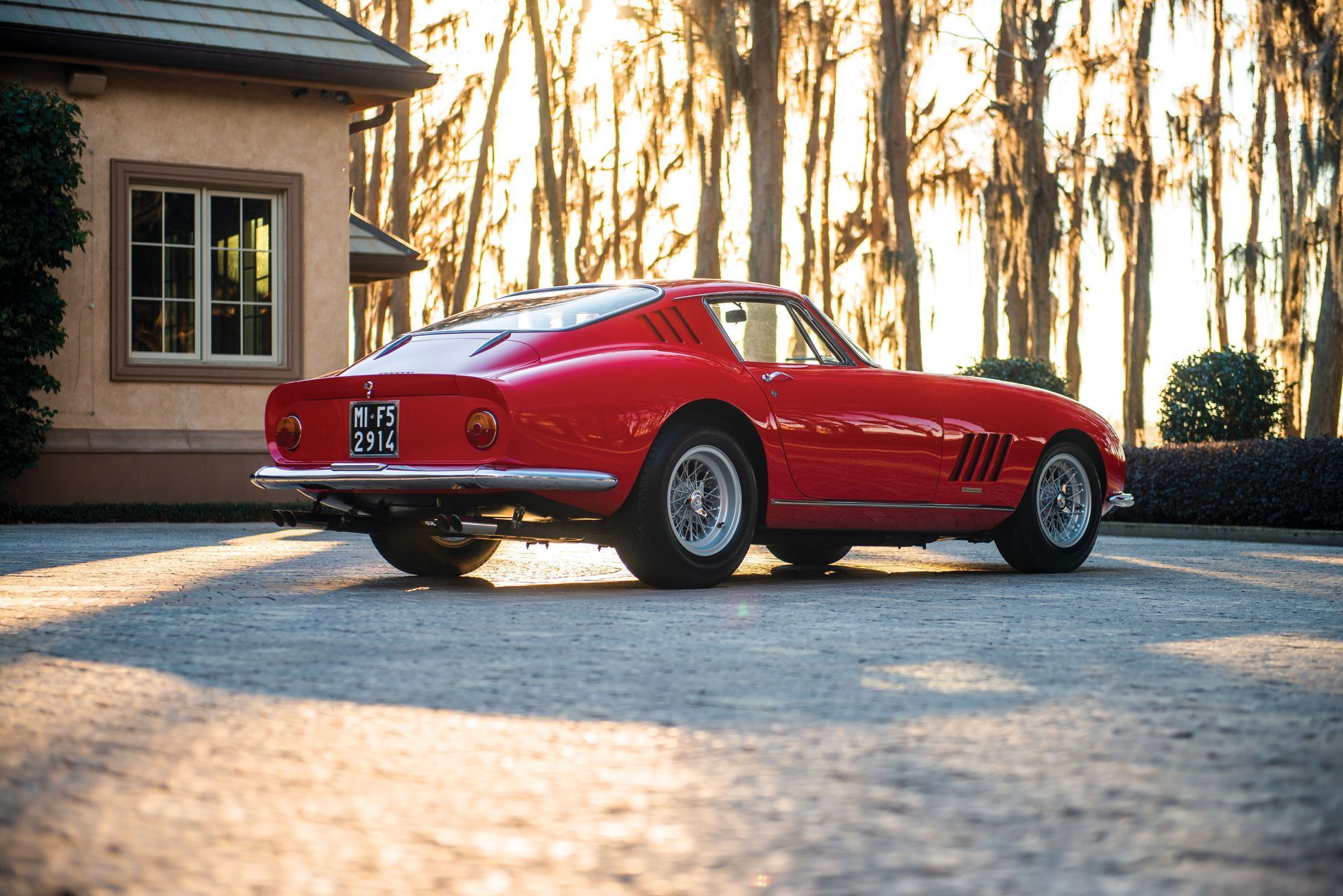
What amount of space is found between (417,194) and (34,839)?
35.0m

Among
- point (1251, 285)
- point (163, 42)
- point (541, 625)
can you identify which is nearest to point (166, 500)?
point (163, 42)

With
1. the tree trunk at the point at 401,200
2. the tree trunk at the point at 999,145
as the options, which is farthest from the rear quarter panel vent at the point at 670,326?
the tree trunk at the point at 401,200

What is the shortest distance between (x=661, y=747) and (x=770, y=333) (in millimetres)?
4584

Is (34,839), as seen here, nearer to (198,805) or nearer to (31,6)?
(198,805)

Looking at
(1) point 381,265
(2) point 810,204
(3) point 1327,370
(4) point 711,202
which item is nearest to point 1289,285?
(3) point 1327,370

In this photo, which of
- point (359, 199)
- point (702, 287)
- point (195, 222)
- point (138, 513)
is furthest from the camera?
point (359, 199)

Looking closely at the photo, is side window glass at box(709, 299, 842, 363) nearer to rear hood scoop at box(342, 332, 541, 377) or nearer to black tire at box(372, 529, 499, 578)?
rear hood scoop at box(342, 332, 541, 377)

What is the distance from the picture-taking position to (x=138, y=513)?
13.8 meters

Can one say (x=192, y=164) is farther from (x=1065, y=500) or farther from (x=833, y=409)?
(x=1065, y=500)

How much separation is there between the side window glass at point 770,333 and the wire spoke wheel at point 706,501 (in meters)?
0.63

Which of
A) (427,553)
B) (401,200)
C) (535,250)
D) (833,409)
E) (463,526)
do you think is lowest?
(427,553)

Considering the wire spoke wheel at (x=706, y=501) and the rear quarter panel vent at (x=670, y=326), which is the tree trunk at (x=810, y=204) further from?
the wire spoke wheel at (x=706, y=501)

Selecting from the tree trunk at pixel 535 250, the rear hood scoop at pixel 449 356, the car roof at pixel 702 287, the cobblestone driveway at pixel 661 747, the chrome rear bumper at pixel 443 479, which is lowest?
the cobblestone driveway at pixel 661 747

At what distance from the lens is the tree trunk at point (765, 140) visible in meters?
18.3
